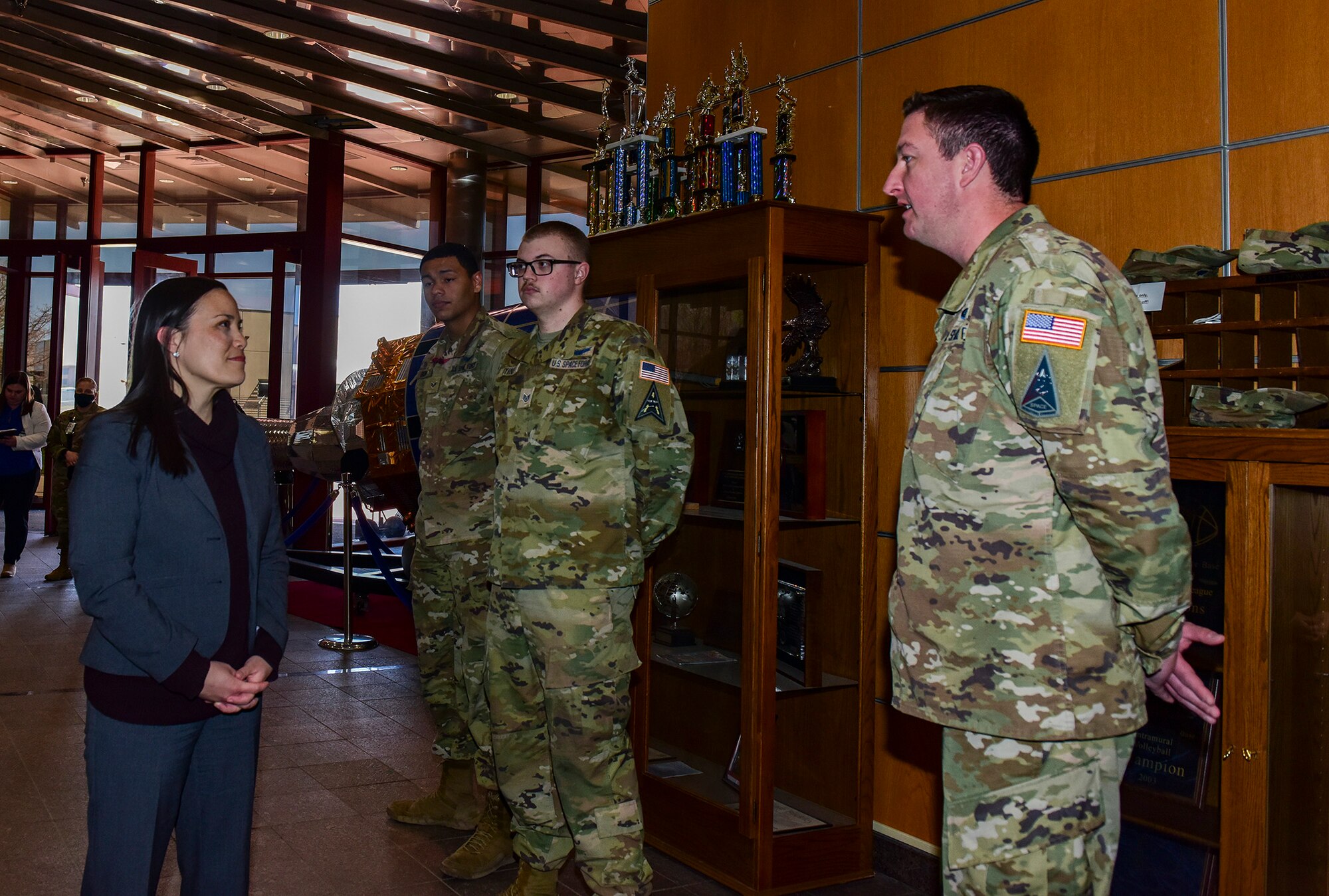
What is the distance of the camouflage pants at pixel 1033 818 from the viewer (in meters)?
1.56

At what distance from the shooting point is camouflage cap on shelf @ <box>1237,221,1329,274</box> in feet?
6.39

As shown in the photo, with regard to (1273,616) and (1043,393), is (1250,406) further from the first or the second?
(1043,393)

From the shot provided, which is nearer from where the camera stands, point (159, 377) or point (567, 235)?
point (159, 377)

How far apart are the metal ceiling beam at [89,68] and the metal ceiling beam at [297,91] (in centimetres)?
43

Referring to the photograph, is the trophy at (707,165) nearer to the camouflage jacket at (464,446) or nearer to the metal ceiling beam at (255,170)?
the camouflage jacket at (464,446)

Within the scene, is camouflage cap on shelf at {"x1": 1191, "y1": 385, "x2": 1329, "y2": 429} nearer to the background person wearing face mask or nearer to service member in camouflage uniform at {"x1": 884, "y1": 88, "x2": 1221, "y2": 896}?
service member in camouflage uniform at {"x1": 884, "y1": 88, "x2": 1221, "y2": 896}

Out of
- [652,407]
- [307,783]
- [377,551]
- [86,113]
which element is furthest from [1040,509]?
[86,113]

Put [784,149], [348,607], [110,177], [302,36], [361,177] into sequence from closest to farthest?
[784,149], [348,607], [302,36], [361,177], [110,177]

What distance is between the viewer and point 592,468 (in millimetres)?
2789

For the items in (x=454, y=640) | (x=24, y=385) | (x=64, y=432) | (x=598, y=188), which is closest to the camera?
(x=454, y=640)

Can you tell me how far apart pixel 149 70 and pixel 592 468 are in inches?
332

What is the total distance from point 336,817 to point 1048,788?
9.14ft

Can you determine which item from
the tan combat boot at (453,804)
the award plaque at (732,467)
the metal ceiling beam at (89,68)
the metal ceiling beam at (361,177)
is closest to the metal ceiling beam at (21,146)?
the metal ceiling beam at (89,68)

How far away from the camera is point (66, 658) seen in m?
5.91
